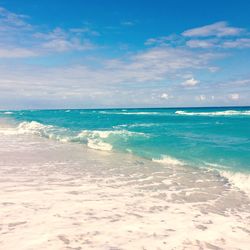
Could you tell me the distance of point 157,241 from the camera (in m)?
6.36

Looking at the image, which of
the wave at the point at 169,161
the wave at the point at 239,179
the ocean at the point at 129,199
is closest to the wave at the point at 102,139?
the ocean at the point at 129,199

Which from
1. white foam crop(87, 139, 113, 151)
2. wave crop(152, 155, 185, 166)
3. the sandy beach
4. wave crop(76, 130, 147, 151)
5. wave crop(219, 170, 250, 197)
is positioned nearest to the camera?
the sandy beach

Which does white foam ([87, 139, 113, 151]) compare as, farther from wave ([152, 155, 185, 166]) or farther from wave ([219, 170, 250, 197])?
wave ([219, 170, 250, 197])

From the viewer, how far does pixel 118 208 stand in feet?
27.6

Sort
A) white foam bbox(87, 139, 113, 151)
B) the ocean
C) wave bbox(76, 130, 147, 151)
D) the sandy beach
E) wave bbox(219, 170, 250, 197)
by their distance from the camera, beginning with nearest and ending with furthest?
the sandy beach
the ocean
wave bbox(219, 170, 250, 197)
white foam bbox(87, 139, 113, 151)
wave bbox(76, 130, 147, 151)

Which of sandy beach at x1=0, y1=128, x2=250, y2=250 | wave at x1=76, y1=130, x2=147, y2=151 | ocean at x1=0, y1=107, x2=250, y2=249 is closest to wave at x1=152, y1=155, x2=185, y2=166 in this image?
ocean at x1=0, y1=107, x2=250, y2=249

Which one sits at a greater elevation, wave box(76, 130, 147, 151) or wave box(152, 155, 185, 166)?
wave box(76, 130, 147, 151)

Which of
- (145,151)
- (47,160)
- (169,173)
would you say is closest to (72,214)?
(169,173)

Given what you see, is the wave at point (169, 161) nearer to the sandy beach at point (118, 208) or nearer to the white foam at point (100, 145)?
the sandy beach at point (118, 208)

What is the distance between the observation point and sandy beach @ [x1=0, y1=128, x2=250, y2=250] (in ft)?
20.8

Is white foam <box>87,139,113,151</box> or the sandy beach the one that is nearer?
the sandy beach

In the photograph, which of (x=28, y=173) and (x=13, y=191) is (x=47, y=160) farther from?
(x=13, y=191)

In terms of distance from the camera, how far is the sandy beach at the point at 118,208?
635 cm

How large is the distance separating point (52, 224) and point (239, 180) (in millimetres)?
7706
